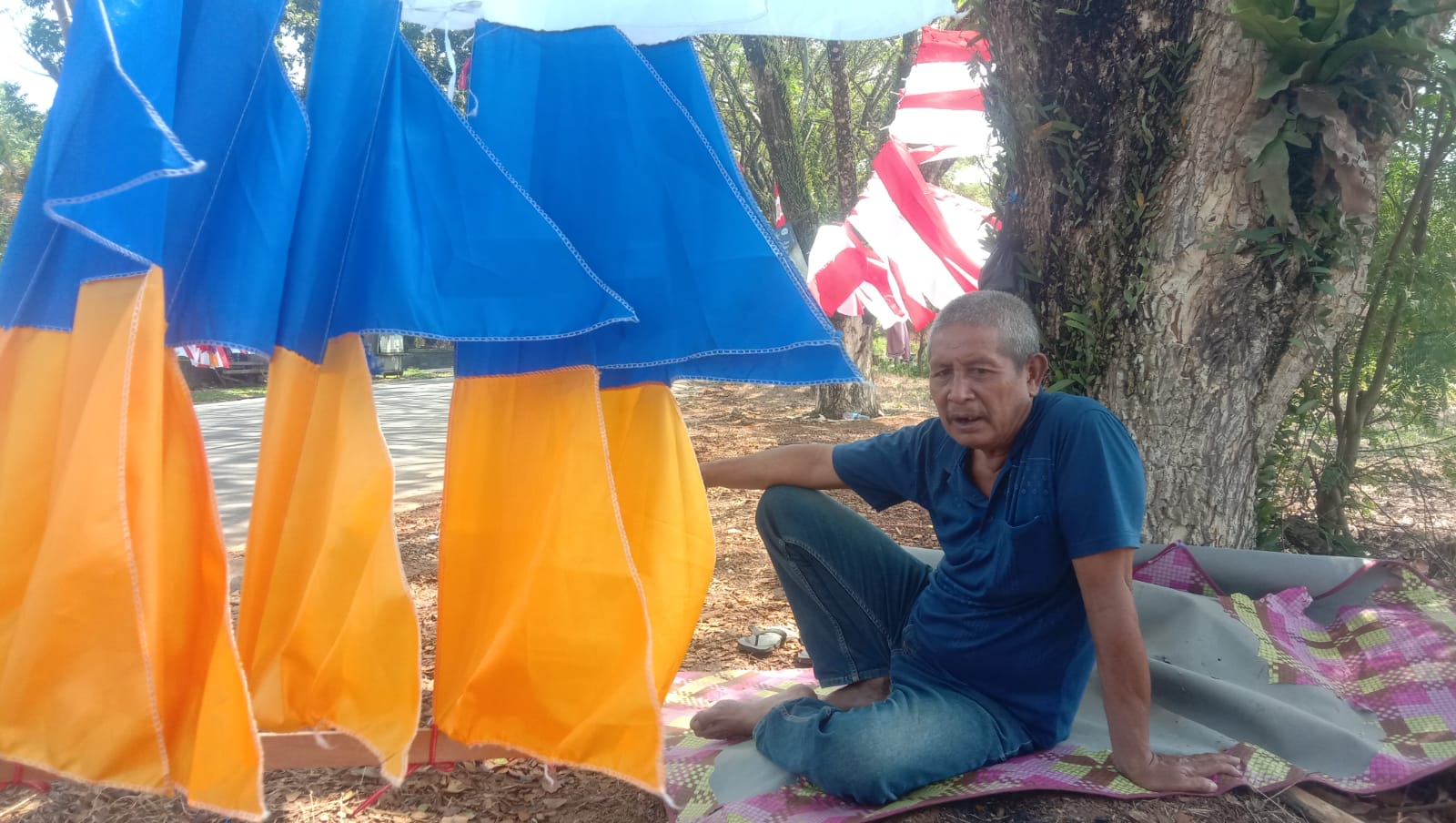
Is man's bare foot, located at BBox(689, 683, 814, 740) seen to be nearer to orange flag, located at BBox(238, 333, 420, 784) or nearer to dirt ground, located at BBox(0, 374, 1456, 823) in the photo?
dirt ground, located at BBox(0, 374, 1456, 823)

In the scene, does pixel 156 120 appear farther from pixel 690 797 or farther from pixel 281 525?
pixel 690 797

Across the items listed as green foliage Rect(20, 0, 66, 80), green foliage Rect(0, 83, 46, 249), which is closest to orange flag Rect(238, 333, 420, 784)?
green foliage Rect(20, 0, 66, 80)

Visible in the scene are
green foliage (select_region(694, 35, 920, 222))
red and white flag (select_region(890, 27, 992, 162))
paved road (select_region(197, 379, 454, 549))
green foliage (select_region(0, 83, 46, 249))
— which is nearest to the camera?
Result: red and white flag (select_region(890, 27, 992, 162))

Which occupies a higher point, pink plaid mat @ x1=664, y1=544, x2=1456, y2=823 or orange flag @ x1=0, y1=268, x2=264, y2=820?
orange flag @ x1=0, y1=268, x2=264, y2=820

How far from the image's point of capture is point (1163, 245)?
2.38 metres

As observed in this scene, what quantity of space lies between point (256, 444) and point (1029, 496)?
8184 mm

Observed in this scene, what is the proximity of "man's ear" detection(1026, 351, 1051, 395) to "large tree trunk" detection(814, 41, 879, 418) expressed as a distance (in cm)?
549

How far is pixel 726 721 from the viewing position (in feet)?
6.85

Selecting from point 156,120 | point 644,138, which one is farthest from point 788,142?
point 156,120

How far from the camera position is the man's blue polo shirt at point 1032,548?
1.62 meters

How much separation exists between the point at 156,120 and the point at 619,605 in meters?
1.06

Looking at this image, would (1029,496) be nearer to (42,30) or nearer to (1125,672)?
(1125,672)

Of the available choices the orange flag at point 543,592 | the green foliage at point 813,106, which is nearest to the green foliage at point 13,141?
the green foliage at point 813,106

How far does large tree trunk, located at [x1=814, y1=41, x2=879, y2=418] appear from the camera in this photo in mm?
7969
